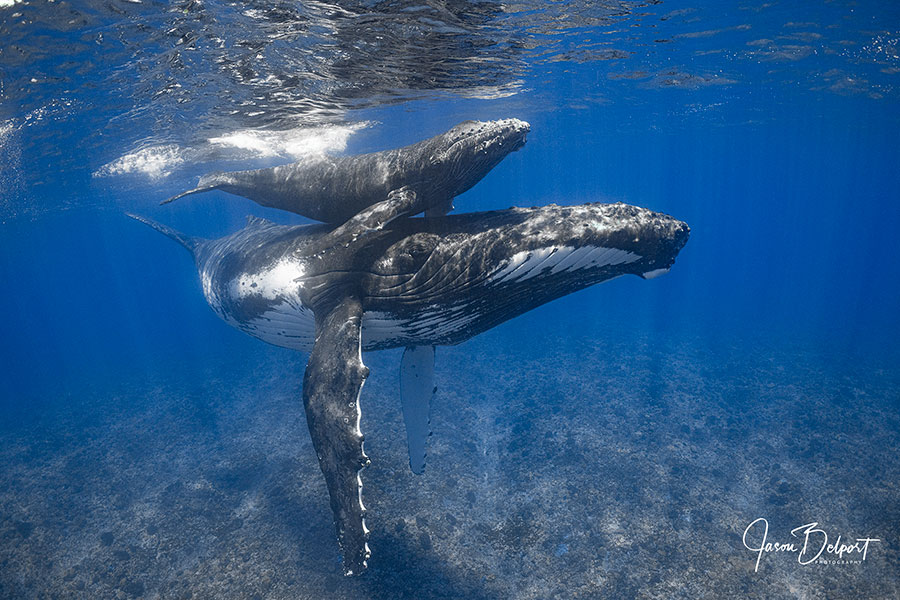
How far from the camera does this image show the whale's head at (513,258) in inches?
166

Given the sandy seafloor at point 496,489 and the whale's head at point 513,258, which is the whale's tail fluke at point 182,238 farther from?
the whale's head at point 513,258

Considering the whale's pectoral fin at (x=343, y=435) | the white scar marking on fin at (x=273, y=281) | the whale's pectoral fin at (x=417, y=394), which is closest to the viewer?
the whale's pectoral fin at (x=343, y=435)

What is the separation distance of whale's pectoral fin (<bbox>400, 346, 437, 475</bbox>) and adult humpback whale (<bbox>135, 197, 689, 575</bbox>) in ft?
2.84

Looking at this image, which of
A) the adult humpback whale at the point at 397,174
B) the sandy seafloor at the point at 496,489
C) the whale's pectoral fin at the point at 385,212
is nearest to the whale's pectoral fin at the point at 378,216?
the whale's pectoral fin at the point at 385,212

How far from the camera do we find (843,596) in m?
6.76

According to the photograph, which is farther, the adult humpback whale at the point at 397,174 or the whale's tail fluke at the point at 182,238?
the whale's tail fluke at the point at 182,238

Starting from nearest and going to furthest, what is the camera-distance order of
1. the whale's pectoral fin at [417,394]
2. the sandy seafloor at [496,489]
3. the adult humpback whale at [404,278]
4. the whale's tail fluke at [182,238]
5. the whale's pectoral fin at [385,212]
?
1. the adult humpback whale at [404,278]
2. the whale's pectoral fin at [385,212]
3. the whale's pectoral fin at [417,394]
4. the sandy seafloor at [496,489]
5. the whale's tail fluke at [182,238]

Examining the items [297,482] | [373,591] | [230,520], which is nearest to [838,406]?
[373,591]

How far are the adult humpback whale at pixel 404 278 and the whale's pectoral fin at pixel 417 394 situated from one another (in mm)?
865

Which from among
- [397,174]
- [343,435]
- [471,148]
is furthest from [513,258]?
[343,435]

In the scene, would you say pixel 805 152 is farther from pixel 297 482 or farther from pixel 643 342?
pixel 297 482

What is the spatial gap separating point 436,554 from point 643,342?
16.3m

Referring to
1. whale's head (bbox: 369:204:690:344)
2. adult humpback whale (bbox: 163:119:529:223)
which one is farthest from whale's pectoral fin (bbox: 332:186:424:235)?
whale's head (bbox: 369:204:690:344)

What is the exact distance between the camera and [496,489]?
9.73 m
